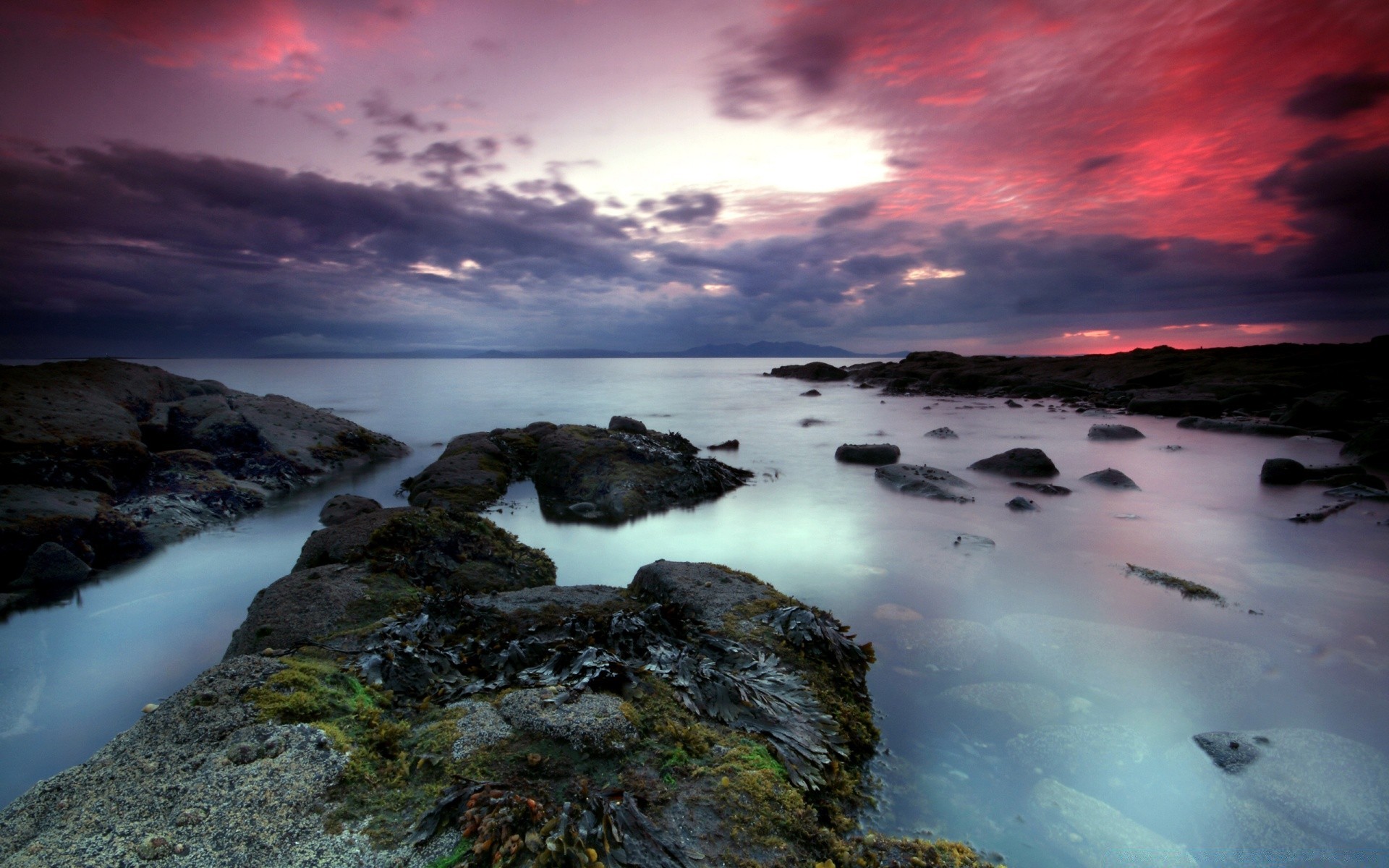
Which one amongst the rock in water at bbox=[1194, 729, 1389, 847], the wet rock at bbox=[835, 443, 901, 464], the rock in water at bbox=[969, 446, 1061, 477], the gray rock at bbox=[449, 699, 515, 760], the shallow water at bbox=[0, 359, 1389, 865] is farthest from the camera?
the wet rock at bbox=[835, 443, 901, 464]

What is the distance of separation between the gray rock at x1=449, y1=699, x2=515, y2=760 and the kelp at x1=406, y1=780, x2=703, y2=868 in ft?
1.13

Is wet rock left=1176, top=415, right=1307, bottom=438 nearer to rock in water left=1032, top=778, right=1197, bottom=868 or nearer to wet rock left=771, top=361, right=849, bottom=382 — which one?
rock in water left=1032, top=778, right=1197, bottom=868

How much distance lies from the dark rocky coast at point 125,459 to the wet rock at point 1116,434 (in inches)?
844

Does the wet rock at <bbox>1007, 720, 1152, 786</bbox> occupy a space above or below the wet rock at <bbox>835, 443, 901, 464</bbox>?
below

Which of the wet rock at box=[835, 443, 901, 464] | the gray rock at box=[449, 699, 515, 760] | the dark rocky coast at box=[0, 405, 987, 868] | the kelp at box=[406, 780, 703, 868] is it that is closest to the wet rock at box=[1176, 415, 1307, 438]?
the wet rock at box=[835, 443, 901, 464]

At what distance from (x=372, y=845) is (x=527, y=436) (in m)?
12.2

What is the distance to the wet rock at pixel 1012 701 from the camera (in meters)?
4.03

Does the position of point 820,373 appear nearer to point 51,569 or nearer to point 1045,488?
point 1045,488

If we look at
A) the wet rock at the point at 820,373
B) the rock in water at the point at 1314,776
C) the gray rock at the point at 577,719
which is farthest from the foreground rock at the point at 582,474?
the wet rock at the point at 820,373

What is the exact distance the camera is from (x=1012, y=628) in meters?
5.43

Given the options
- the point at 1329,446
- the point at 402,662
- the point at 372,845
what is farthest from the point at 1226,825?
the point at 1329,446

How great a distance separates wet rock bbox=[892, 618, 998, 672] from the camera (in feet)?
15.5

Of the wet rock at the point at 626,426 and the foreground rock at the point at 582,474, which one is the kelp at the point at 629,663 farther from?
the wet rock at the point at 626,426

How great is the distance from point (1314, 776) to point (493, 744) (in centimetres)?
→ 499
